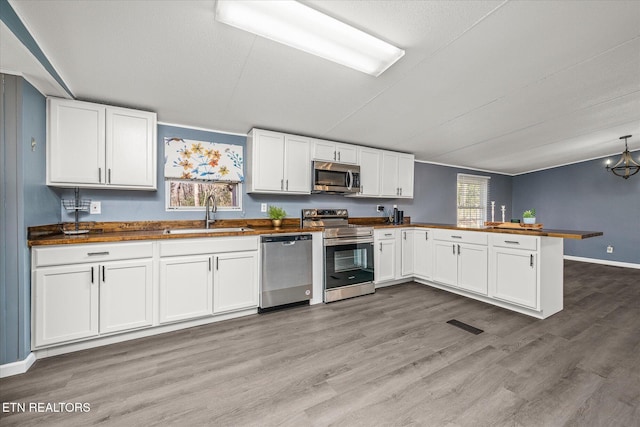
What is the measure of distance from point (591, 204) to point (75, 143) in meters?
9.06

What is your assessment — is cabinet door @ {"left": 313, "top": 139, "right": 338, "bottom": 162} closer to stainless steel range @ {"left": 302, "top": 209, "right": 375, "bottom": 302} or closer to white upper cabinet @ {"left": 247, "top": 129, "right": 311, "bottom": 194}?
white upper cabinet @ {"left": 247, "top": 129, "right": 311, "bottom": 194}

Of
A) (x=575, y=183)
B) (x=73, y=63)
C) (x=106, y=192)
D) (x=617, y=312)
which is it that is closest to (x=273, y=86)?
(x=73, y=63)

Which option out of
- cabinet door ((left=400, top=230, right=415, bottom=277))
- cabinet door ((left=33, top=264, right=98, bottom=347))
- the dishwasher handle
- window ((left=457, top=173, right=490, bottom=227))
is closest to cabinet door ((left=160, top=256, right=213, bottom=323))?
cabinet door ((left=33, top=264, right=98, bottom=347))

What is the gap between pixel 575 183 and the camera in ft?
19.7

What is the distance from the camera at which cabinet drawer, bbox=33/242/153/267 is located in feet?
6.33

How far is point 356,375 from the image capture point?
1792 mm

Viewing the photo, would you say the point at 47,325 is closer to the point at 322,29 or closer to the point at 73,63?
the point at 73,63

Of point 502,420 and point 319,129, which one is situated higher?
point 319,129

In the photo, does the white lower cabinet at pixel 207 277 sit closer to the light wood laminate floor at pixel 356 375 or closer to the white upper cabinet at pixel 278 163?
the light wood laminate floor at pixel 356 375

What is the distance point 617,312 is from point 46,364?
5.54 m

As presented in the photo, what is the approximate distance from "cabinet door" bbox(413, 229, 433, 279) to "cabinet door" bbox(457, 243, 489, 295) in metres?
0.46

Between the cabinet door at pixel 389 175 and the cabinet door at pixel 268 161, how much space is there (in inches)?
70.2

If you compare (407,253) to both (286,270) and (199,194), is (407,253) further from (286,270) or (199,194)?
(199,194)

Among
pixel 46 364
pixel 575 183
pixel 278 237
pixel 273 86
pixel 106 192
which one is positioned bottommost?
pixel 46 364
